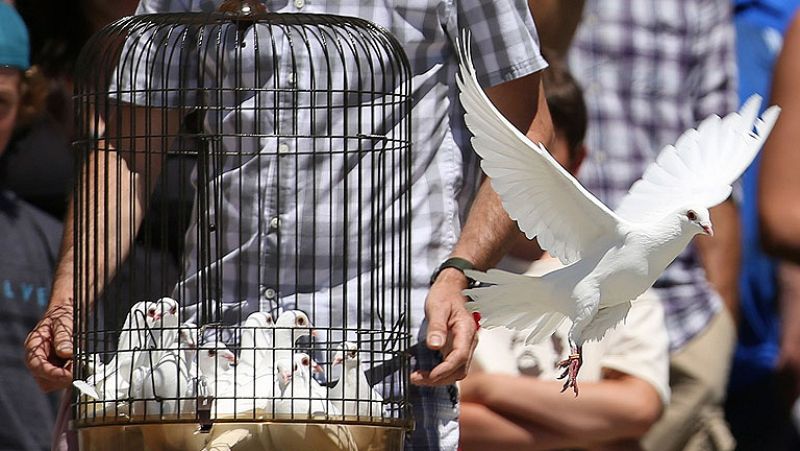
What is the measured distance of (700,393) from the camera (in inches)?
229

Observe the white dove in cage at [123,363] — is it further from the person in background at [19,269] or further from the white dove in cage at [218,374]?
the person in background at [19,269]

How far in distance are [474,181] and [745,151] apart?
631mm

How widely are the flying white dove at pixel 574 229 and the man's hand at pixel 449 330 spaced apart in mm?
52

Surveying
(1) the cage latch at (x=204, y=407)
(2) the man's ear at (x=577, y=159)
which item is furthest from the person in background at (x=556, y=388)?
(1) the cage latch at (x=204, y=407)

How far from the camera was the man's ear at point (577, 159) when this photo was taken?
5512mm

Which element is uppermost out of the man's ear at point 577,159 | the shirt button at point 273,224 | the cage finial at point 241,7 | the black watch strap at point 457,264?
the cage finial at point 241,7

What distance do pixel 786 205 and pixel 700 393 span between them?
641mm

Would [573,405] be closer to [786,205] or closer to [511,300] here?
[786,205]

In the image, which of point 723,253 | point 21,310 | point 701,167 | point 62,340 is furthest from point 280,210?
point 723,253

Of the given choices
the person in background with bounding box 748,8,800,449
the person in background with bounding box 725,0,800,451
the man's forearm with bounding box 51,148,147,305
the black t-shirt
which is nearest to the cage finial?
the man's forearm with bounding box 51,148,147,305

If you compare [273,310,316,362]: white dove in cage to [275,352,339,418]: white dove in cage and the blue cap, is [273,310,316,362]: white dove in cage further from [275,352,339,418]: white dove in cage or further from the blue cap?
the blue cap

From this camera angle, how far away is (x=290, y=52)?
3900 mm

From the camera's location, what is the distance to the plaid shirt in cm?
605

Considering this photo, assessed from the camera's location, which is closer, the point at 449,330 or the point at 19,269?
the point at 449,330
